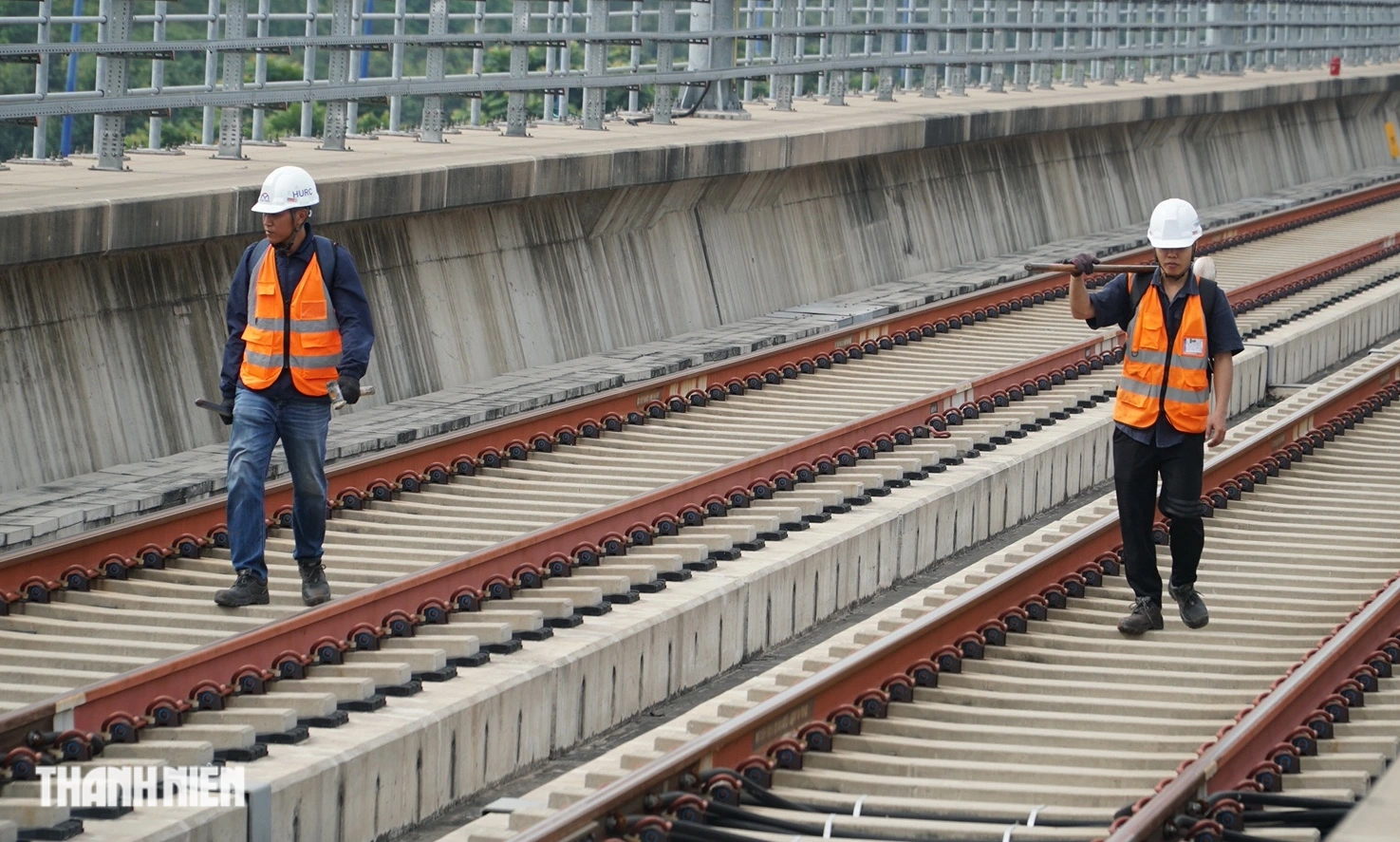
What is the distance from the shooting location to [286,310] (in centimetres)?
884

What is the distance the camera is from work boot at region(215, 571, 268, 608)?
28.7 feet

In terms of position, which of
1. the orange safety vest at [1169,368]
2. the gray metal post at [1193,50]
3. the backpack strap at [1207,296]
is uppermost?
the gray metal post at [1193,50]

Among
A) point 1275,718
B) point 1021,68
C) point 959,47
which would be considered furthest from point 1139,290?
point 1021,68

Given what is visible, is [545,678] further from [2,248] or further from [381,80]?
[381,80]

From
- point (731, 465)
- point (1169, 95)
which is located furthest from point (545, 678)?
point (1169, 95)

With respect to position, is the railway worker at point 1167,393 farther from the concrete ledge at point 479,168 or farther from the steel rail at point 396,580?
the concrete ledge at point 479,168

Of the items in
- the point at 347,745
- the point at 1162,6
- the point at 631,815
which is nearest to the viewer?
the point at 631,815

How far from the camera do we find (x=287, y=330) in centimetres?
884

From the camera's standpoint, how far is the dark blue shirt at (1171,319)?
28.1 feet

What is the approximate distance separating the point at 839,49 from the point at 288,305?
42.9 ft

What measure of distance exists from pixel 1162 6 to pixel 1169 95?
28.7ft

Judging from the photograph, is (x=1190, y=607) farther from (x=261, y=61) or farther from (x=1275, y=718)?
(x=261, y=61)

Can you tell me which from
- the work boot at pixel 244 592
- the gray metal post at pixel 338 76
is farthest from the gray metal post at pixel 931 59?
the work boot at pixel 244 592

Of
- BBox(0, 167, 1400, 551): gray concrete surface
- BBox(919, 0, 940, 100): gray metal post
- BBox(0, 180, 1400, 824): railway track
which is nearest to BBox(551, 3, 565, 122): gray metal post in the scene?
BBox(0, 167, 1400, 551): gray concrete surface
